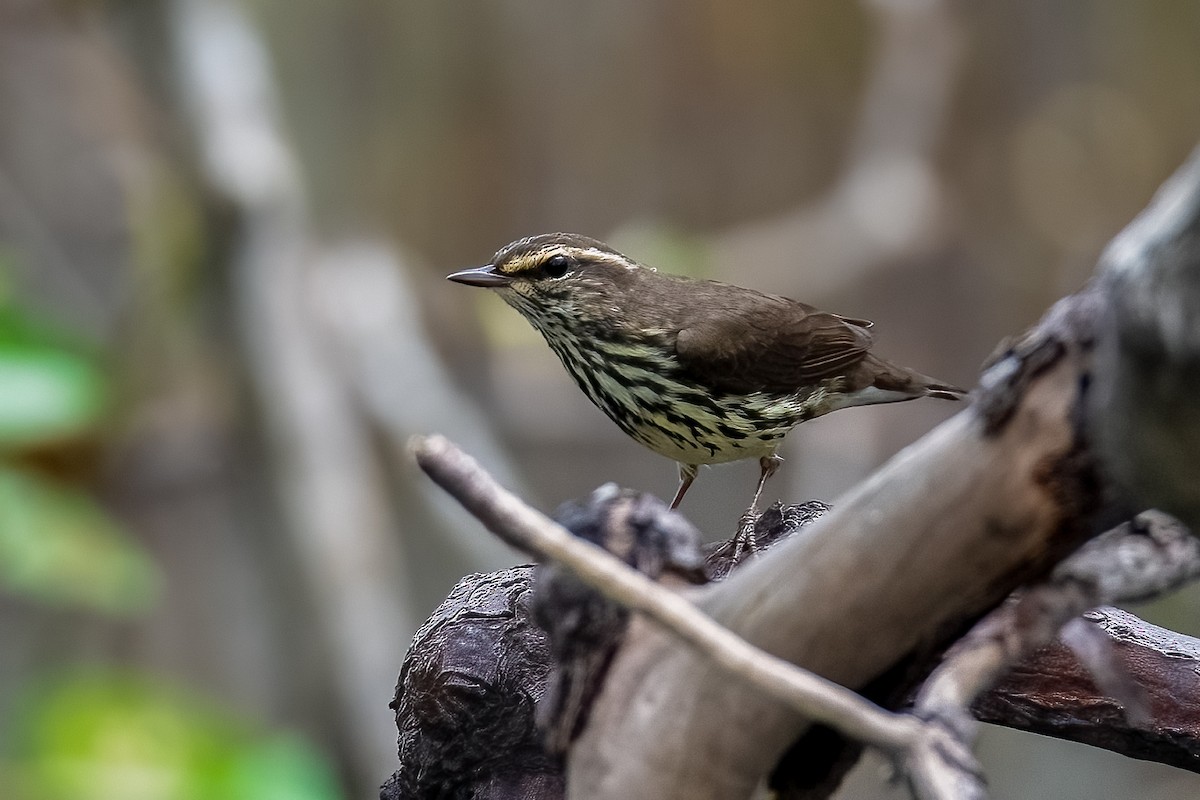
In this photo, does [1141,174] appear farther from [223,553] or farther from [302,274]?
[223,553]

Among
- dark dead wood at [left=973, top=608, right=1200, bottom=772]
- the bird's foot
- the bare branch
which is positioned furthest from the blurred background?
the bare branch

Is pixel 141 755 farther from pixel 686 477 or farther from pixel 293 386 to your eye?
pixel 686 477

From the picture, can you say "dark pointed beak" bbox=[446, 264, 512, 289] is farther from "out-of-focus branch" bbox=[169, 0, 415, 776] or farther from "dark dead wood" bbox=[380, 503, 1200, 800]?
"out-of-focus branch" bbox=[169, 0, 415, 776]

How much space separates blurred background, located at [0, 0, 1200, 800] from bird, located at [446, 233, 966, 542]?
1.94 metres

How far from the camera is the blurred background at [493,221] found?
4.72 m

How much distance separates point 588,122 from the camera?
19.4ft

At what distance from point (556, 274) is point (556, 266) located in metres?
0.02

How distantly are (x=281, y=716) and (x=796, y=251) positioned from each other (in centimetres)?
309

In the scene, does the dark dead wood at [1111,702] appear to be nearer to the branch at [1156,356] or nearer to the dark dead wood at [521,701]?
the dark dead wood at [521,701]

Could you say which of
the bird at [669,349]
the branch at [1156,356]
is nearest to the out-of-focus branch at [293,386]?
the bird at [669,349]

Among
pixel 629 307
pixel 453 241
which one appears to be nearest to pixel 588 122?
pixel 453 241

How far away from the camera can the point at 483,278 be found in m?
2.38

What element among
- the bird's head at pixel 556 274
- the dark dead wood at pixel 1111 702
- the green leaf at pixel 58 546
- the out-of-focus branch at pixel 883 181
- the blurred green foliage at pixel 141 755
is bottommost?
the dark dead wood at pixel 1111 702

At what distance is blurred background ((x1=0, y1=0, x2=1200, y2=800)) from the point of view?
4.72 metres
